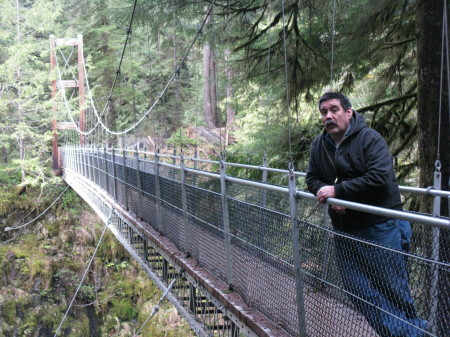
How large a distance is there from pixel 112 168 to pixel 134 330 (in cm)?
436

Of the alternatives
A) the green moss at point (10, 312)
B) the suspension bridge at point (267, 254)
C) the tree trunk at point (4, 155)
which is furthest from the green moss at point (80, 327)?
the tree trunk at point (4, 155)

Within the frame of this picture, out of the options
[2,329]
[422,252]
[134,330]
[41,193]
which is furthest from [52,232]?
[422,252]

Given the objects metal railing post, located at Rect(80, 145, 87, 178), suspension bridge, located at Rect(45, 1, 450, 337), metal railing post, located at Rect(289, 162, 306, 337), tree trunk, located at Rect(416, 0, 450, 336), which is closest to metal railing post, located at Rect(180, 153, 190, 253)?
suspension bridge, located at Rect(45, 1, 450, 337)

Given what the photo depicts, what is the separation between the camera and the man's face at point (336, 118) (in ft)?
7.44

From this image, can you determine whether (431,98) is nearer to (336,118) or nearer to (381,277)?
(336,118)

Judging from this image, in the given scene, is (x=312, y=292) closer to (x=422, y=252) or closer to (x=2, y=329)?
(x=422, y=252)

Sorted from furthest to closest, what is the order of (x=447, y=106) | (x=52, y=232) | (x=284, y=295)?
(x=52, y=232)
(x=447, y=106)
(x=284, y=295)

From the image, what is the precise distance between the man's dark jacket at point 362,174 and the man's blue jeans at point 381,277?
65 mm

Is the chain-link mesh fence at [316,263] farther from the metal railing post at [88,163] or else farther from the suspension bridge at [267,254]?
the metal railing post at [88,163]

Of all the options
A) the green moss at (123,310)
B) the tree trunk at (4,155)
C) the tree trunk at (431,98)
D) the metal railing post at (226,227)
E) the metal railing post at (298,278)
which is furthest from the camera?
the tree trunk at (4,155)

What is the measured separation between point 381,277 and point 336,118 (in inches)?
26.1

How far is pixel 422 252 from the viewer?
2080 mm

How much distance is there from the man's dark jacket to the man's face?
0.03m

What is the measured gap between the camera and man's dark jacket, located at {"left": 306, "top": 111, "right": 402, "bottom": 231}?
213 centimetres
